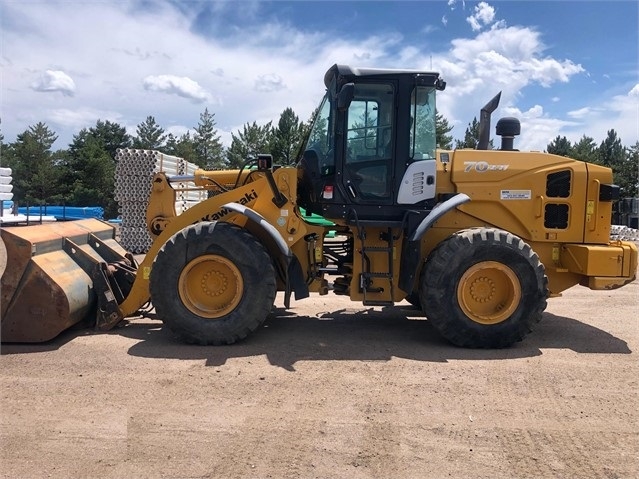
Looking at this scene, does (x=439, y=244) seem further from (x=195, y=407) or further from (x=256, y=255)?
(x=195, y=407)

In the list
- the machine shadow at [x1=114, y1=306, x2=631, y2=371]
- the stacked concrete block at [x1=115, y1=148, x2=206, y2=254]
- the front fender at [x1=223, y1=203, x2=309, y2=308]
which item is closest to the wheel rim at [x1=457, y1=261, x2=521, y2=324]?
the machine shadow at [x1=114, y1=306, x2=631, y2=371]

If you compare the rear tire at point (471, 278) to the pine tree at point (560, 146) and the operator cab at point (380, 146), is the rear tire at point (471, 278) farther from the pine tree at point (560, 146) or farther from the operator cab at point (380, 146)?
the pine tree at point (560, 146)

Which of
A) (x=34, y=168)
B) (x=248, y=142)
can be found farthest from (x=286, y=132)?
(x=34, y=168)

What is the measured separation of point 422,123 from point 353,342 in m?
2.55

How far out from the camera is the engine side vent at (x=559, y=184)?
641cm

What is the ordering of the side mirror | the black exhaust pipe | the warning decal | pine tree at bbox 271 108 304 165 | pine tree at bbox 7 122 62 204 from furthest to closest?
1. pine tree at bbox 7 122 62 204
2. pine tree at bbox 271 108 304 165
3. the black exhaust pipe
4. the warning decal
5. the side mirror

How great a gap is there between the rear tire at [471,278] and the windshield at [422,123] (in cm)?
105

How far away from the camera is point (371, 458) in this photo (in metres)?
3.46

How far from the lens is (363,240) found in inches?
243

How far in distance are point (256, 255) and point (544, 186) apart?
341cm

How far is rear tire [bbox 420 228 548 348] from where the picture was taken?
5797 mm

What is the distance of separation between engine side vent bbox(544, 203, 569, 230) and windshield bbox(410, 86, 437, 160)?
5.03 ft

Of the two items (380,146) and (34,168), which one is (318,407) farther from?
(34,168)

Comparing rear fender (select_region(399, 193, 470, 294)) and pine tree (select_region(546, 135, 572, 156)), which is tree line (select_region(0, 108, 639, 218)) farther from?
rear fender (select_region(399, 193, 470, 294))
